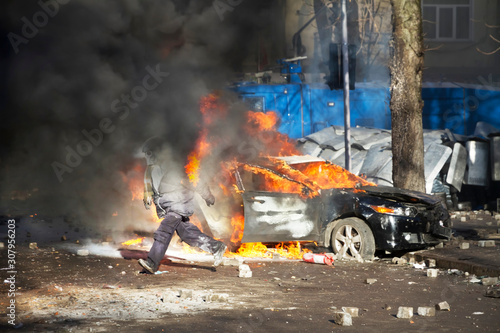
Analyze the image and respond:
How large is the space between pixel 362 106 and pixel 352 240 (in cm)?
1379

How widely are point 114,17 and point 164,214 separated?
16.7ft

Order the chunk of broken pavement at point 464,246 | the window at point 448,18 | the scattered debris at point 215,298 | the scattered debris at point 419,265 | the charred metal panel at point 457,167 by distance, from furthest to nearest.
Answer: the window at point 448,18 < the charred metal panel at point 457,167 < the chunk of broken pavement at point 464,246 < the scattered debris at point 419,265 < the scattered debris at point 215,298

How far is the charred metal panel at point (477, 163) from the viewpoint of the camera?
16.7 metres

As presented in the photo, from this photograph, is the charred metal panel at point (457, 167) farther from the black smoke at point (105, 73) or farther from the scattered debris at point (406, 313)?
the scattered debris at point (406, 313)

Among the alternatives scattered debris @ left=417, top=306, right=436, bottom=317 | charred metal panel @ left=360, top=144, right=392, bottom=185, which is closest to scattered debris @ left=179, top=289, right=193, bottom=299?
scattered debris @ left=417, top=306, right=436, bottom=317

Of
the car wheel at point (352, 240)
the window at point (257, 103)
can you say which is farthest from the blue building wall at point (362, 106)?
the car wheel at point (352, 240)

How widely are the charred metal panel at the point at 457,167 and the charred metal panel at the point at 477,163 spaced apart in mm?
151

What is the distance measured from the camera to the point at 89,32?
12.2 m

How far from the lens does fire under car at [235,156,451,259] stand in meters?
9.34

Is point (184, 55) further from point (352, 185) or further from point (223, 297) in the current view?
point (223, 297)

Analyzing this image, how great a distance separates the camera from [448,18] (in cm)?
2895

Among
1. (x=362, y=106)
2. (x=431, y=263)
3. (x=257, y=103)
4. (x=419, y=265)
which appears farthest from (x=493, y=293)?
(x=362, y=106)

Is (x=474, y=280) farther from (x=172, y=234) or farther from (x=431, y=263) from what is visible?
(x=172, y=234)

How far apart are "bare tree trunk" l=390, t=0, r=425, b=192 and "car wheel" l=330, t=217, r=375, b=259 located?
3.45m
